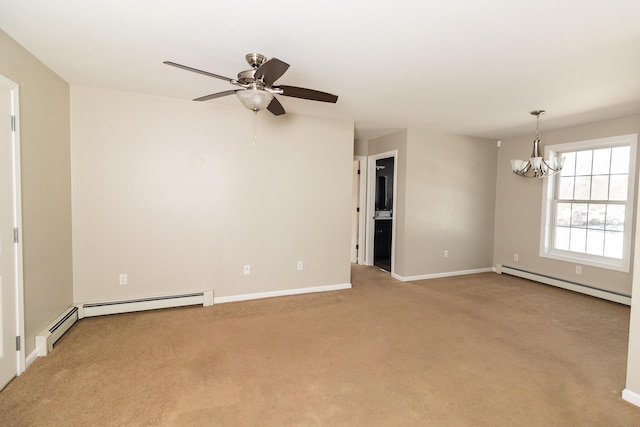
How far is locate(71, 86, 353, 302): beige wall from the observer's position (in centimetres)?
311

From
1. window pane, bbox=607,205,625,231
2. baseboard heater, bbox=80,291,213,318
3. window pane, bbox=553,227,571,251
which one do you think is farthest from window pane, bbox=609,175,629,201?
baseboard heater, bbox=80,291,213,318

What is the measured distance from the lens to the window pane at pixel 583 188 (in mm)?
4258

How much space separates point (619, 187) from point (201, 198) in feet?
17.8

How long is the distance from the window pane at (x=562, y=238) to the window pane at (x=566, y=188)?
0.49 metres

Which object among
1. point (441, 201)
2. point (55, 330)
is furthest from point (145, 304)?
point (441, 201)

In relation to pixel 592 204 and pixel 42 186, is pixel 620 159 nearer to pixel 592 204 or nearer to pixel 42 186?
pixel 592 204

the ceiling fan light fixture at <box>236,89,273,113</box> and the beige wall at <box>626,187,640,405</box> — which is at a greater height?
the ceiling fan light fixture at <box>236,89,273,113</box>

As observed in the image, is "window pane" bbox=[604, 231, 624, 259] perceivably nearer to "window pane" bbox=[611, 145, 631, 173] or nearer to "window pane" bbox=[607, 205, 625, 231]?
"window pane" bbox=[607, 205, 625, 231]

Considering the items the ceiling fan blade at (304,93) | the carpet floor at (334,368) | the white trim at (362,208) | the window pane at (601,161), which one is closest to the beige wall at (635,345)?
the carpet floor at (334,368)

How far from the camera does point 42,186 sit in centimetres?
248

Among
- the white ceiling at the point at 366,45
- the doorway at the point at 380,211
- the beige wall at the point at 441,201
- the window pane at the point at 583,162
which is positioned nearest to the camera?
the white ceiling at the point at 366,45

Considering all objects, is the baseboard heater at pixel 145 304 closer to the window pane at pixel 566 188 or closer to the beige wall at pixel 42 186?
the beige wall at pixel 42 186

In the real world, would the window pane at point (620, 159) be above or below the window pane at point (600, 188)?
above

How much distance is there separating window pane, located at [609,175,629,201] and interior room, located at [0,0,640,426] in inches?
2.1
